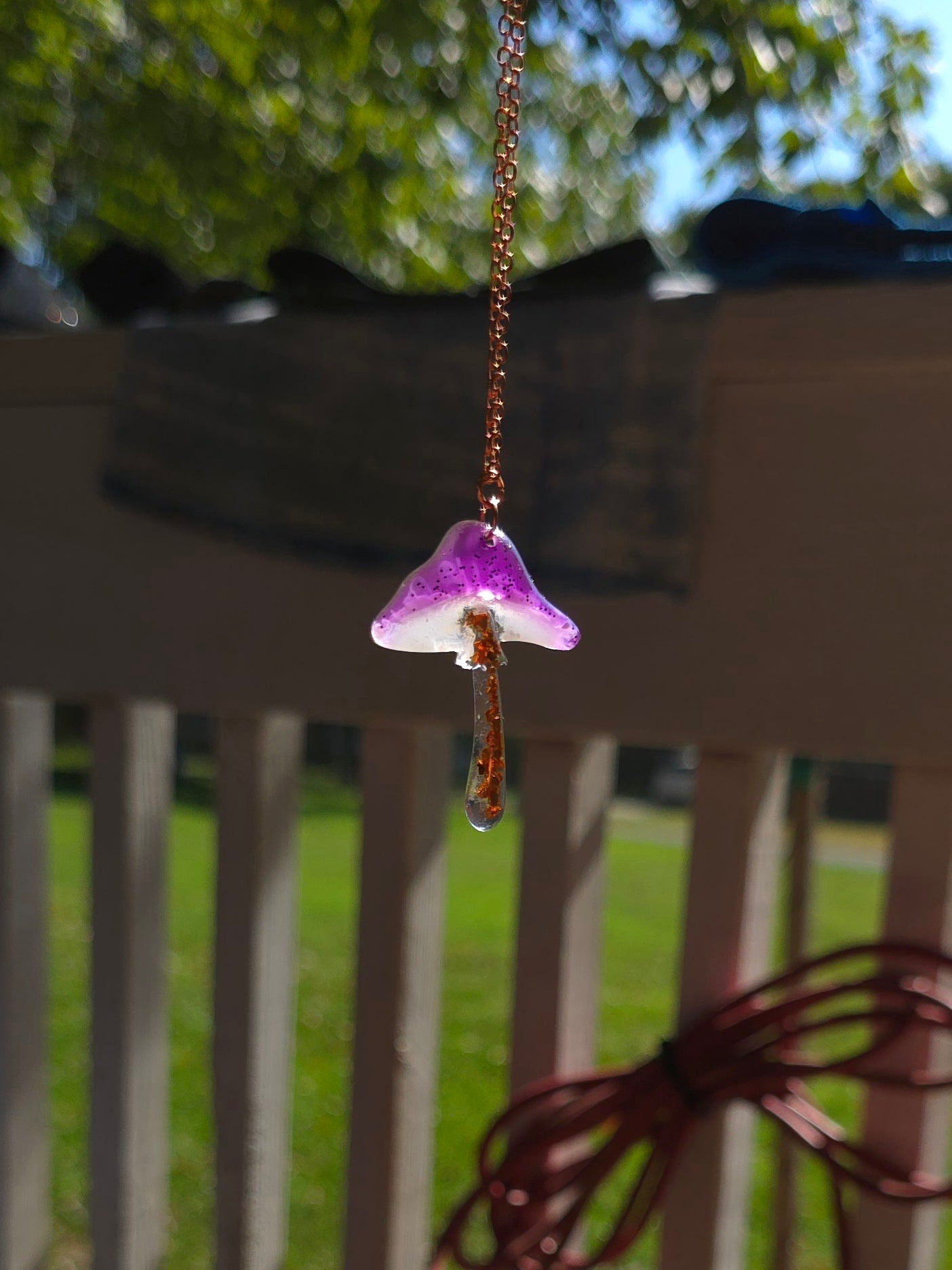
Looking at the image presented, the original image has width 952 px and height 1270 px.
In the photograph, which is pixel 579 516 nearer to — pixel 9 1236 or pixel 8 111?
pixel 9 1236

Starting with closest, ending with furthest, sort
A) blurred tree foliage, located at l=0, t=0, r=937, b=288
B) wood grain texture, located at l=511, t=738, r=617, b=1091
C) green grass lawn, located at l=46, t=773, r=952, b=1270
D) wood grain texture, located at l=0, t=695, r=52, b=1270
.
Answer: wood grain texture, located at l=511, t=738, r=617, b=1091 → wood grain texture, located at l=0, t=695, r=52, b=1270 → blurred tree foliage, located at l=0, t=0, r=937, b=288 → green grass lawn, located at l=46, t=773, r=952, b=1270

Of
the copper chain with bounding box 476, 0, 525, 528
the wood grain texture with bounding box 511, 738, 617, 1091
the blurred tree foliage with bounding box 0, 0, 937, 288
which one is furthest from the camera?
the blurred tree foliage with bounding box 0, 0, 937, 288

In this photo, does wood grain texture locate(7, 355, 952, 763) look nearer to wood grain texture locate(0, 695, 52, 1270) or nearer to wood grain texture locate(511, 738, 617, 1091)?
wood grain texture locate(511, 738, 617, 1091)

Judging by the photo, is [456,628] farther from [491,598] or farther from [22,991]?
[22,991]

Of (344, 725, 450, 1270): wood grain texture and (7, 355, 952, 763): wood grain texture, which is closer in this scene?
(7, 355, 952, 763): wood grain texture

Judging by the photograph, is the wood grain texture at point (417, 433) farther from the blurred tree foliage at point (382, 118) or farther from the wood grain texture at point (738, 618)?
the blurred tree foliage at point (382, 118)

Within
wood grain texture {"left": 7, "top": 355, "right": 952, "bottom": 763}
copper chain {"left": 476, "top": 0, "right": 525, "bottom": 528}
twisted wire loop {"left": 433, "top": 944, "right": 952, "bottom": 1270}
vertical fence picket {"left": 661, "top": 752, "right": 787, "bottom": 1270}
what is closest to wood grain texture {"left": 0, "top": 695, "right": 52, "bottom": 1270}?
wood grain texture {"left": 7, "top": 355, "right": 952, "bottom": 763}

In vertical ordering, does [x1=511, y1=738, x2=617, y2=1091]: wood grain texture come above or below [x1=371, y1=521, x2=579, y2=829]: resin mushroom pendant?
below

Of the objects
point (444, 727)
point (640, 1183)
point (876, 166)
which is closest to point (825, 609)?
point (444, 727)
